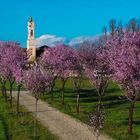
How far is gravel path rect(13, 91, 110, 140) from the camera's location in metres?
37.4

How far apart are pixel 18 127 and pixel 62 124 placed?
13.1 feet

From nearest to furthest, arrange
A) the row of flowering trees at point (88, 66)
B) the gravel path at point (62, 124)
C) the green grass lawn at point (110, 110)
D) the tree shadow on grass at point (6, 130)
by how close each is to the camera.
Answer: the tree shadow on grass at point (6, 130), the gravel path at point (62, 124), the row of flowering trees at point (88, 66), the green grass lawn at point (110, 110)

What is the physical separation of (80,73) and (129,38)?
15.3 metres

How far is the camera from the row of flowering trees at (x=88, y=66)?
38406mm

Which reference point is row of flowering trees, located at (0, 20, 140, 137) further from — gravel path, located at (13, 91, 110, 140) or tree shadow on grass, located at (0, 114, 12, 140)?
tree shadow on grass, located at (0, 114, 12, 140)

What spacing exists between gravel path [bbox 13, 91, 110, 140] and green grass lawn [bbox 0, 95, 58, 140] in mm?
880

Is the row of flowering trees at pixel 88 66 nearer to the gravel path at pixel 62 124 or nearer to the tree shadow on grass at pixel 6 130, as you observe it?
the gravel path at pixel 62 124

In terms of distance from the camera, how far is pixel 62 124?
141 ft

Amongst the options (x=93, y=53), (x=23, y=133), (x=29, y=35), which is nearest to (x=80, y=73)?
(x=93, y=53)

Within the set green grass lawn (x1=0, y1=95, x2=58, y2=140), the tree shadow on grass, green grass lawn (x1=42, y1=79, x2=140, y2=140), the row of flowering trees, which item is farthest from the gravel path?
the tree shadow on grass

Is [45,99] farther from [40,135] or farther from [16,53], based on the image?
[40,135]

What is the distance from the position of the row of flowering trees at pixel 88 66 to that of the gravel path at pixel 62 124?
7.68ft

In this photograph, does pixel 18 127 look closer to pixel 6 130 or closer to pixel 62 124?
pixel 6 130

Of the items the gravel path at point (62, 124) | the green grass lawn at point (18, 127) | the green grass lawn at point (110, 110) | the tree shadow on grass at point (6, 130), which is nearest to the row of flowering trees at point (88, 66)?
the green grass lawn at point (110, 110)
